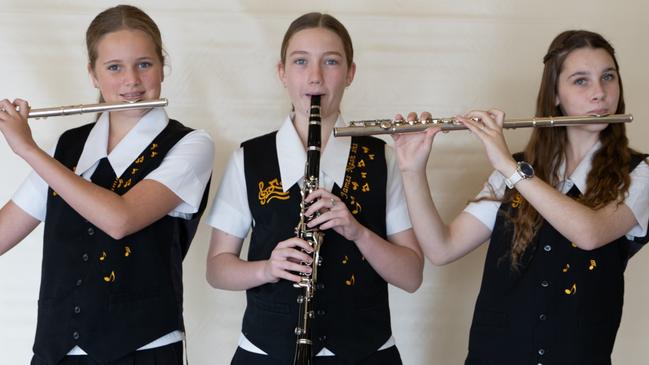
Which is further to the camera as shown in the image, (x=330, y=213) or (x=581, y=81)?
→ (x=581, y=81)

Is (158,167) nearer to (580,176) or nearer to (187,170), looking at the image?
(187,170)

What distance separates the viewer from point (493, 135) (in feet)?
6.34

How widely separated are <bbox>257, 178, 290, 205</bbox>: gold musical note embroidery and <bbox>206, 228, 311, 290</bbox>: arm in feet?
0.39

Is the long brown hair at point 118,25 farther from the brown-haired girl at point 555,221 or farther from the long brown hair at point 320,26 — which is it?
the brown-haired girl at point 555,221

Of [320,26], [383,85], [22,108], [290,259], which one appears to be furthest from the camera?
[383,85]

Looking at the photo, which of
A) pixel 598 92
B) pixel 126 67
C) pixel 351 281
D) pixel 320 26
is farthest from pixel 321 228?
pixel 598 92

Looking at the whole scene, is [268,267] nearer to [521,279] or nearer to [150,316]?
[150,316]

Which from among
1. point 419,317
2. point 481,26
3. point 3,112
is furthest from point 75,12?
point 419,317

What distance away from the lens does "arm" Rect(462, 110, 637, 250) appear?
187cm

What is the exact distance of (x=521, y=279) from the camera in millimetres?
1941

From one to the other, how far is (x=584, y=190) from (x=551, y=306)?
28 centimetres

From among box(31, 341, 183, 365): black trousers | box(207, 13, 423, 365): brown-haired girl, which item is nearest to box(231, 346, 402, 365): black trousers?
box(207, 13, 423, 365): brown-haired girl

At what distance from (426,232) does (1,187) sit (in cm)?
143

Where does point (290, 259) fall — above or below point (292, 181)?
below
